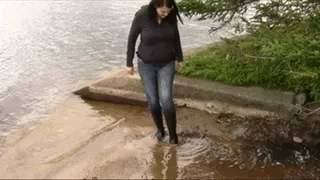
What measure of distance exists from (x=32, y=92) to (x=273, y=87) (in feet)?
13.4

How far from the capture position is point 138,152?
18.8 feet

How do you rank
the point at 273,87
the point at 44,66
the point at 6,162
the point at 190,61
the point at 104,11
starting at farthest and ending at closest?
1. the point at 104,11
2. the point at 44,66
3. the point at 190,61
4. the point at 273,87
5. the point at 6,162

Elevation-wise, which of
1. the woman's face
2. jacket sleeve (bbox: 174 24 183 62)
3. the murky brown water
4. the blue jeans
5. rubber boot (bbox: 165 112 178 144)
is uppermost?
the woman's face

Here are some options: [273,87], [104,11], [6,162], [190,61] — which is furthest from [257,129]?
[104,11]

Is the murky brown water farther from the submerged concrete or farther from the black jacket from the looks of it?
the black jacket

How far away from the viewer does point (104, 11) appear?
14164 mm

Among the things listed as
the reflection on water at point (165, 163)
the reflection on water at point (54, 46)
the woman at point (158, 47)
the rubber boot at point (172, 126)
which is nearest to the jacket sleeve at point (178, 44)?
the woman at point (158, 47)

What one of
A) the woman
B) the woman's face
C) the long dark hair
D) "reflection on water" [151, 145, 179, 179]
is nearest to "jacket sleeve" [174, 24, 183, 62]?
the woman

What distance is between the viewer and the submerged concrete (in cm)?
630

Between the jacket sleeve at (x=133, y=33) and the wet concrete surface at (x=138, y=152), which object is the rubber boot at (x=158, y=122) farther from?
the jacket sleeve at (x=133, y=33)

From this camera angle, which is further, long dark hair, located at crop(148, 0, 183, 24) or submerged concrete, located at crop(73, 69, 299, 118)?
submerged concrete, located at crop(73, 69, 299, 118)

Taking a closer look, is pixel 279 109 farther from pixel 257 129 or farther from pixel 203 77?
pixel 203 77

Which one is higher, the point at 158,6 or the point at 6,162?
the point at 158,6

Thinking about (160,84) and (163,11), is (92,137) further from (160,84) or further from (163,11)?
(163,11)
